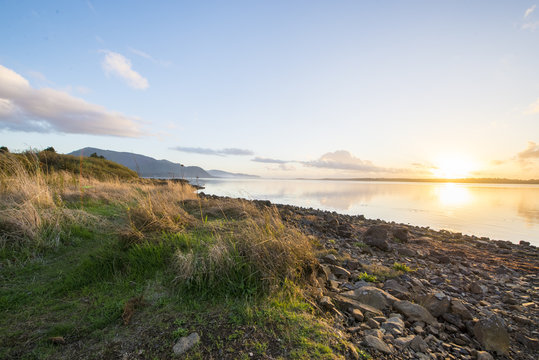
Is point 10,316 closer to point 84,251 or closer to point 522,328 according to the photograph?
point 84,251

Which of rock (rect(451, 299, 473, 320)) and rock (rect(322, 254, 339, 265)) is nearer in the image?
rock (rect(451, 299, 473, 320))

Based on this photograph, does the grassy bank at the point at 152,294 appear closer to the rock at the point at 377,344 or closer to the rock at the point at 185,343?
the rock at the point at 185,343

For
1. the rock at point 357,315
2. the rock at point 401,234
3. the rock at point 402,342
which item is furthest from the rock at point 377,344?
the rock at point 401,234

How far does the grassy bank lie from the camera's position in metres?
2.42

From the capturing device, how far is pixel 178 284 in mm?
3445

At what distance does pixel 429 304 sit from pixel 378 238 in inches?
142

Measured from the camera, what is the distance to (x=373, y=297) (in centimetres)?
359

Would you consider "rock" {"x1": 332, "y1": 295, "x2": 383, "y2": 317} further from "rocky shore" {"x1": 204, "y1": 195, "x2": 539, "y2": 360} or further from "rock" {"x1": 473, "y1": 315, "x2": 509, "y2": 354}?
"rock" {"x1": 473, "y1": 315, "x2": 509, "y2": 354}

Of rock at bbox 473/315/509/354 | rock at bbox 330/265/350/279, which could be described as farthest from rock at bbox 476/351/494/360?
rock at bbox 330/265/350/279

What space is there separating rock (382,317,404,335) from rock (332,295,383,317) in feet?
0.68

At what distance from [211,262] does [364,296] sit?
243cm

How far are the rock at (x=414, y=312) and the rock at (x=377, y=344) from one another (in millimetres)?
977

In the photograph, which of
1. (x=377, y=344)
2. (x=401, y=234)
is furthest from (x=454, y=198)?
(x=377, y=344)

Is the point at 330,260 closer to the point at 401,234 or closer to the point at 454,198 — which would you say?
the point at 401,234
